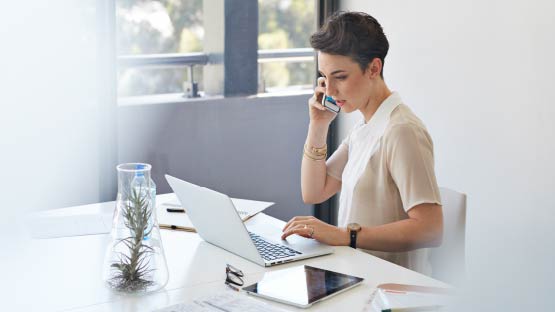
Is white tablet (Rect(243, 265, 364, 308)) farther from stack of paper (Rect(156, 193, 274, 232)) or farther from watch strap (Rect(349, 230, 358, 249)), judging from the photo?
stack of paper (Rect(156, 193, 274, 232))

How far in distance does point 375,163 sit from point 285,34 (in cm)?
195

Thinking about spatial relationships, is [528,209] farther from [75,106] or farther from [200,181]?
[75,106]

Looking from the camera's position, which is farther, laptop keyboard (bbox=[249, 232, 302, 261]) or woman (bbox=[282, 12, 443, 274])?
woman (bbox=[282, 12, 443, 274])

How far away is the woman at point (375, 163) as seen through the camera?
1.86 metres

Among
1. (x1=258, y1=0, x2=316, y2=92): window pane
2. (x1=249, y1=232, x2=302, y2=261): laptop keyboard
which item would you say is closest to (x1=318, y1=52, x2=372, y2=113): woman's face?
(x1=249, y1=232, x2=302, y2=261): laptop keyboard

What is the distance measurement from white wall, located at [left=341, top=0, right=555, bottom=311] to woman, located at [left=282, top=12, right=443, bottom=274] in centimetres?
70

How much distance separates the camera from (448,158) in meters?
3.09

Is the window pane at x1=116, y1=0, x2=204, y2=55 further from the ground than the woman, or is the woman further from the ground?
the window pane at x1=116, y1=0, x2=204, y2=55

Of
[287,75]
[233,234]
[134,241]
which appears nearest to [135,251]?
[134,241]

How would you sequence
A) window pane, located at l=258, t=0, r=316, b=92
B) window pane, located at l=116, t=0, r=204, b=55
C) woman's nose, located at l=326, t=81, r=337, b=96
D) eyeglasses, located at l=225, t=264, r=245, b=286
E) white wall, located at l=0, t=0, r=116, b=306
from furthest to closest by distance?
window pane, located at l=258, t=0, r=316, b=92
window pane, located at l=116, t=0, r=204, b=55
white wall, located at l=0, t=0, r=116, b=306
woman's nose, located at l=326, t=81, r=337, b=96
eyeglasses, located at l=225, t=264, r=245, b=286

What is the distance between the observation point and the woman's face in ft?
6.68

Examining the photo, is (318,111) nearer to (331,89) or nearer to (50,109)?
(331,89)

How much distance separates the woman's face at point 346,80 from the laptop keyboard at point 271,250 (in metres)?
0.51

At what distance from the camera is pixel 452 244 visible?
2004mm
